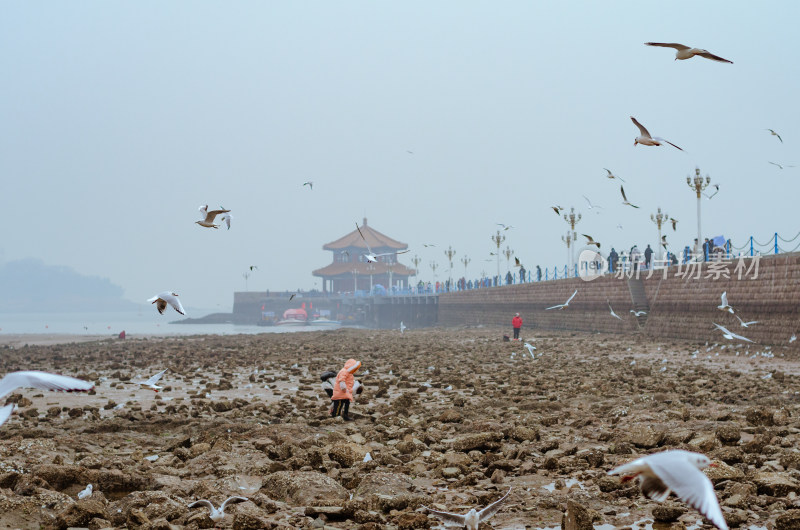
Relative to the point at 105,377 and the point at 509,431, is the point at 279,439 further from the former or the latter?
the point at 105,377

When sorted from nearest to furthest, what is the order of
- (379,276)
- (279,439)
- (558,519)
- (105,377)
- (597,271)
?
(558,519), (279,439), (105,377), (597,271), (379,276)

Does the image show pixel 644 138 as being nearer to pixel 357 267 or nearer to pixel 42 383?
pixel 42 383

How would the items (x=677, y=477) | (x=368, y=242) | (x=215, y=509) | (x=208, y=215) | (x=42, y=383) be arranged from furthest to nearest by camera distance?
(x=368, y=242)
(x=208, y=215)
(x=215, y=509)
(x=42, y=383)
(x=677, y=477)

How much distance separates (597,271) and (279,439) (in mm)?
28128

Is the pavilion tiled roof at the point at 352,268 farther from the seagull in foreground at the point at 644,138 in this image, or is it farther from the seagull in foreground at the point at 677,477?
Result: the seagull in foreground at the point at 677,477

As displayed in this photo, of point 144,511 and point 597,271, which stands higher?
point 597,271

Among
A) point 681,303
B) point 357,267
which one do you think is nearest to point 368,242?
point 357,267

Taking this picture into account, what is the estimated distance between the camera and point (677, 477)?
250cm

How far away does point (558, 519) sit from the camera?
4.63m

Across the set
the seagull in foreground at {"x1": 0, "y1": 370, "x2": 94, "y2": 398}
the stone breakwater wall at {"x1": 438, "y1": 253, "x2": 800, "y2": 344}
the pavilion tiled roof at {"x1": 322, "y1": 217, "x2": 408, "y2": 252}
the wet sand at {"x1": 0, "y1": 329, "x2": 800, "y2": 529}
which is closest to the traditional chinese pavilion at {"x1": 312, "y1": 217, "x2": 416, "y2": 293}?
the pavilion tiled roof at {"x1": 322, "y1": 217, "x2": 408, "y2": 252}

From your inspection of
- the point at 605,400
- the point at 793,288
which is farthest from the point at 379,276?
the point at 605,400

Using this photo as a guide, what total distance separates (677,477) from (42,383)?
8.83ft

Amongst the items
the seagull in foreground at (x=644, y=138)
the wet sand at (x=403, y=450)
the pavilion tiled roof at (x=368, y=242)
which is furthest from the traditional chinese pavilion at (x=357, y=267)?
the seagull in foreground at (x=644, y=138)

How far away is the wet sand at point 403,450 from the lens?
465 cm
